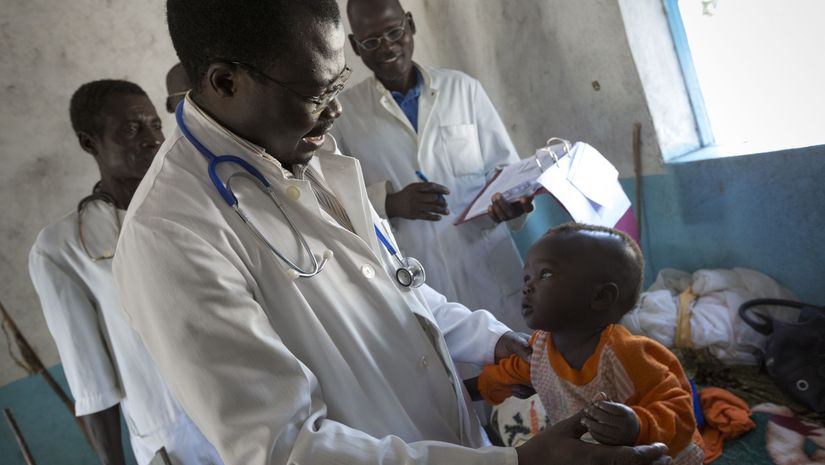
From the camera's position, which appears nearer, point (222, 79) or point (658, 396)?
point (222, 79)

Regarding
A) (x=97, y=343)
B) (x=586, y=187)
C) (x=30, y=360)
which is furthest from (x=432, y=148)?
(x=30, y=360)

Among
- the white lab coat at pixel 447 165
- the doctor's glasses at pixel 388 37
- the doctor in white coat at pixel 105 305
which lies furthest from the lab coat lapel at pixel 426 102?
the doctor in white coat at pixel 105 305

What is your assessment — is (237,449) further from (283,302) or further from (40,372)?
(40,372)

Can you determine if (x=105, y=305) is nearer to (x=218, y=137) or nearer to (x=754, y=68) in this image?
(x=218, y=137)

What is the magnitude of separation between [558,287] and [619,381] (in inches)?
10.9

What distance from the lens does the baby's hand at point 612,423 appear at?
1.12 metres

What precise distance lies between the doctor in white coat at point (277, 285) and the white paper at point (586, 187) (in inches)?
44.4

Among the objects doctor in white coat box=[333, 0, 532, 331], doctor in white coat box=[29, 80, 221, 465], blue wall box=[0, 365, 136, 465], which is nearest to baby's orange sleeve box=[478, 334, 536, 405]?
doctor in white coat box=[29, 80, 221, 465]

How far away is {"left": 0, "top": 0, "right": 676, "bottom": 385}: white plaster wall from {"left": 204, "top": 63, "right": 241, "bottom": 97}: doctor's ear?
2.60 m

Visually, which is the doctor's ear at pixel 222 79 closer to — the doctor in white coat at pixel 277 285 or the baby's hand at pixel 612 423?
the doctor in white coat at pixel 277 285

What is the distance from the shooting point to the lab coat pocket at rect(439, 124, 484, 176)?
2.90m

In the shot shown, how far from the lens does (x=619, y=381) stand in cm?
142

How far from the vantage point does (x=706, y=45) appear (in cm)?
324

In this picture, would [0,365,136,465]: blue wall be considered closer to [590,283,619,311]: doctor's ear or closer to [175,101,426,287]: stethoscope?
[175,101,426,287]: stethoscope
